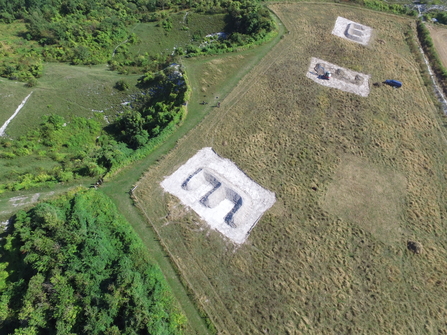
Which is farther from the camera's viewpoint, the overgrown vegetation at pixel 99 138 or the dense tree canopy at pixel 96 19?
the dense tree canopy at pixel 96 19

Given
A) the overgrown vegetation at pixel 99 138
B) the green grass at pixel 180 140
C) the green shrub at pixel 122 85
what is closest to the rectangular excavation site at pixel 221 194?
the green grass at pixel 180 140

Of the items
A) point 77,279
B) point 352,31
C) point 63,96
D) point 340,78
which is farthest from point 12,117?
point 352,31

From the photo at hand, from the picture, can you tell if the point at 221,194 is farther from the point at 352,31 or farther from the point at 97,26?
the point at 97,26

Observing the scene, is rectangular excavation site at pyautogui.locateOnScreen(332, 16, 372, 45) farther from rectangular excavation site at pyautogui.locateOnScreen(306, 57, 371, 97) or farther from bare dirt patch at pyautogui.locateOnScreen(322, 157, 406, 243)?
bare dirt patch at pyautogui.locateOnScreen(322, 157, 406, 243)

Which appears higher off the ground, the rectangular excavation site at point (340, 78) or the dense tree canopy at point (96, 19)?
the dense tree canopy at point (96, 19)

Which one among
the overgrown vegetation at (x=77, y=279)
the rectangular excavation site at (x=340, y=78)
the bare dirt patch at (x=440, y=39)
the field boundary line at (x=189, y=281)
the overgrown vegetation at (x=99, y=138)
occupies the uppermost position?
the bare dirt patch at (x=440, y=39)

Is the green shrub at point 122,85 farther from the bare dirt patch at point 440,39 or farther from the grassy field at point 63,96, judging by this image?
the bare dirt patch at point 440,39

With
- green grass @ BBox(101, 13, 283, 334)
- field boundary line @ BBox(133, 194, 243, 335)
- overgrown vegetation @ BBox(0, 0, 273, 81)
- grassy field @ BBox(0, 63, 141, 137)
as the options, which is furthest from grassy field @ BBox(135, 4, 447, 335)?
grassy field @ BBox(0, 63, 141, 137)

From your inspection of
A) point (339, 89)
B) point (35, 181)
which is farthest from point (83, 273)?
point (339, 89)
